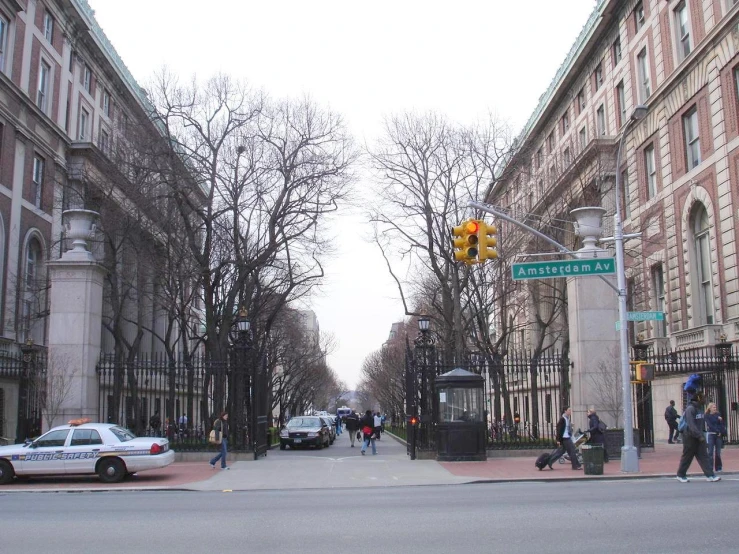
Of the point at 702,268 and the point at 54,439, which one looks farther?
the point at 702,268

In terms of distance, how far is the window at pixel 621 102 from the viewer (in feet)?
134

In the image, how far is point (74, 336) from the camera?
2262 cm

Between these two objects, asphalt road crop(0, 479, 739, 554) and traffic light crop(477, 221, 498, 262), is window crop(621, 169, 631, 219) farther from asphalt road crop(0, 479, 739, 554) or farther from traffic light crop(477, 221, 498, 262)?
asphalt road crop(0, 479, 739, 554)

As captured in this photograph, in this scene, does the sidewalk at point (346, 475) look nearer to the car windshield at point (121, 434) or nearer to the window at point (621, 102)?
the car windshield at point (121, 434)

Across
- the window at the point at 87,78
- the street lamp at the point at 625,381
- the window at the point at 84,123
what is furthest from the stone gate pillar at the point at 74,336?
the window at the point at 87,78

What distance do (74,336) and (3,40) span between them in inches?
800

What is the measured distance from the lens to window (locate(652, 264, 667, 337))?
37356mm

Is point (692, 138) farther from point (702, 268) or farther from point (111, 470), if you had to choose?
point (111, 470)

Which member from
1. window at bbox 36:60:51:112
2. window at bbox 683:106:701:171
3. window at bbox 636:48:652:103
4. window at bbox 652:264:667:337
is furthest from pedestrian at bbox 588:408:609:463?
window at bbox 36:60:51:112

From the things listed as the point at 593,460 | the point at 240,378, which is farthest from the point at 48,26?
the point at 593,460

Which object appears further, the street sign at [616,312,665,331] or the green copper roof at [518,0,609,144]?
the green copper roof at [518,0,609,144]

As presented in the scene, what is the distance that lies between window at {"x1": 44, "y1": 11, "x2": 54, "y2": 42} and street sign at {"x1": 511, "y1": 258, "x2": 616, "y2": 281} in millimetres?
33123

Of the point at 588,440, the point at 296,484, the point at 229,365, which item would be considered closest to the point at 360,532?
the point at 296,484

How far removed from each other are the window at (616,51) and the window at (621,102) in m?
1.71
